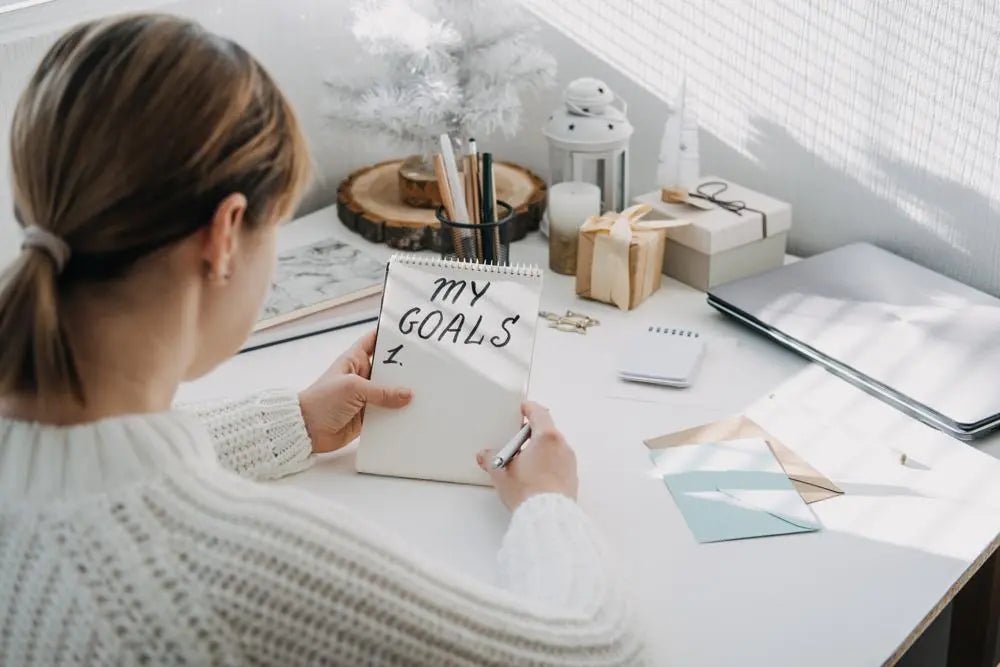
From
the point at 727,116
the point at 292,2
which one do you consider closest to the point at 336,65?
the point at 292,2

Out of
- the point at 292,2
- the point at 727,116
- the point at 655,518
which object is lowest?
the point at 655,518

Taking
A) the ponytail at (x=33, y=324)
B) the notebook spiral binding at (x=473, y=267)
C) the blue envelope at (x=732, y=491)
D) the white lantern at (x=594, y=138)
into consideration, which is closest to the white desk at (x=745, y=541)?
the blue envelope at (x=732, y=491)

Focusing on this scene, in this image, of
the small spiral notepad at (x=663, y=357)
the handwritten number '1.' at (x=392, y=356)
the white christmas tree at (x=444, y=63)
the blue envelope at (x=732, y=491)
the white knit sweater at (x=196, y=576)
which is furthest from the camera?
the white christmas tree at (x=444, y=63)

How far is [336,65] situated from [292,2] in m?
0.11

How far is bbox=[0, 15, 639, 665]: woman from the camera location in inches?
26.2

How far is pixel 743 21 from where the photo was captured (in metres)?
1.50

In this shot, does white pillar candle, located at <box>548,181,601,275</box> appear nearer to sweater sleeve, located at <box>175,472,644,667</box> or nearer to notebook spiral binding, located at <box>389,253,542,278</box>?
notebook spiral binding, located at <box>389,253,542,278</box>

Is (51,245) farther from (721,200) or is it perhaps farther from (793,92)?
(793,92)

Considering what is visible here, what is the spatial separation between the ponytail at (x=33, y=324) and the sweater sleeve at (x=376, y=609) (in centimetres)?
14

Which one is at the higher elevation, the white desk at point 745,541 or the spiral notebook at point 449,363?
the spiral notebook at point 449,363

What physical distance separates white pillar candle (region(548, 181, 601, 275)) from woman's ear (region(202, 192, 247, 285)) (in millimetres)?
742

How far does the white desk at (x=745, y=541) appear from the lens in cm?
88

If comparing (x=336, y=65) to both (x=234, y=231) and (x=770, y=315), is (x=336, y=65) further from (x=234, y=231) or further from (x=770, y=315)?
(x=234, y=231)

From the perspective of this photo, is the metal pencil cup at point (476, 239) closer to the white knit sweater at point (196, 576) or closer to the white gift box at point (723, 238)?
the white gift box at point (723, 238)
